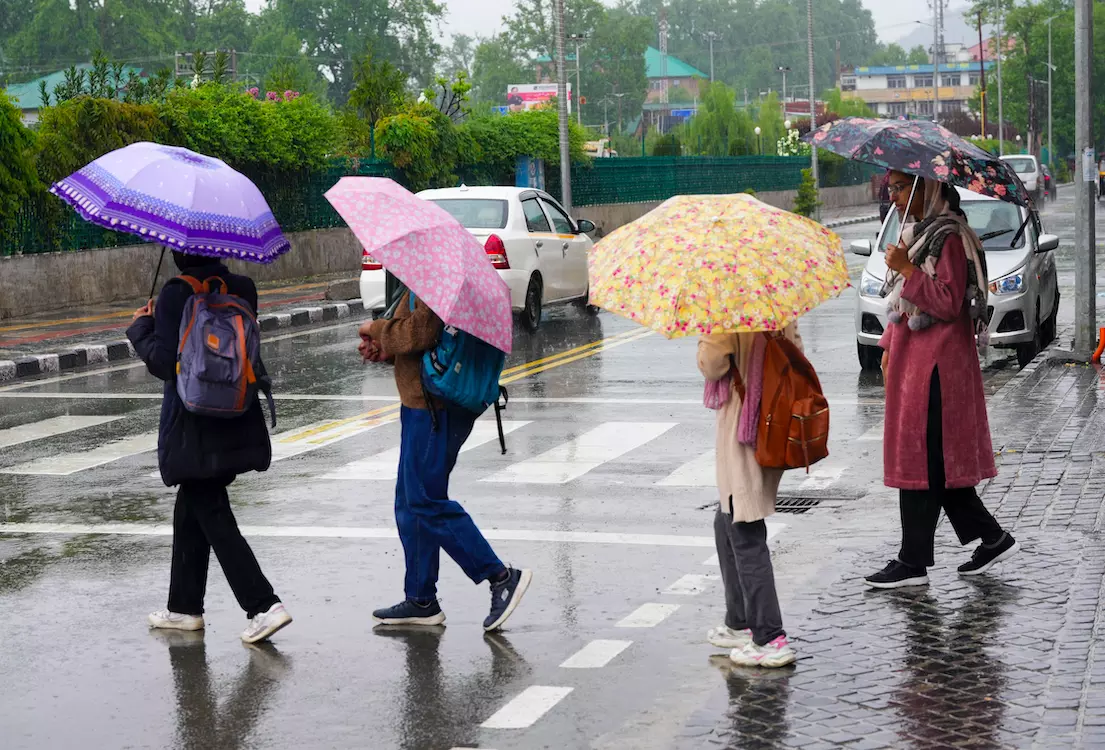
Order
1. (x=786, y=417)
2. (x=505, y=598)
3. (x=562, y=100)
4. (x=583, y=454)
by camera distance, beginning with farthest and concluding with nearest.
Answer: (x=562, y=100) → (x=583, y=454) → (x=505, y=598) → (x=786, y=417)

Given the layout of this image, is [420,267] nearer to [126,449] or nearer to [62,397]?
[126,449]

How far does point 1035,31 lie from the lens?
115 m

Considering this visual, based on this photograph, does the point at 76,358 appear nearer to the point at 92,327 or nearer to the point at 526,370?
the point at 92,327

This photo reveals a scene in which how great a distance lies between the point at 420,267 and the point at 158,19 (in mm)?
98770

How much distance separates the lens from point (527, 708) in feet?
18.6

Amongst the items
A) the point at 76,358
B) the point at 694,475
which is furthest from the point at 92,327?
the point at 694,475

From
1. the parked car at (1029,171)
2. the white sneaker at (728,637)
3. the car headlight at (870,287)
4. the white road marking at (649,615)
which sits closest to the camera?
the white sneaker at (728,637)

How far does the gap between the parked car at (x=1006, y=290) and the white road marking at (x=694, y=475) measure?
4520 mm

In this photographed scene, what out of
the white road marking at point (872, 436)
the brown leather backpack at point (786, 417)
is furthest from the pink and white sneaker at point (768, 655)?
the white road marking at point (872, 436)

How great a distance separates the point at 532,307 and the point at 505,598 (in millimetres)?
12773

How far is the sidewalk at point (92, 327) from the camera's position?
1728 centimetres

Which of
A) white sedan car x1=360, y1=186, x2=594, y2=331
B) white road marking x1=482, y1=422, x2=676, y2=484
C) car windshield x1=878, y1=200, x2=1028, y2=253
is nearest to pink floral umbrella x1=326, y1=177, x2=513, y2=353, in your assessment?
white road marking x1=482, y1=422, x2=676, y2=484

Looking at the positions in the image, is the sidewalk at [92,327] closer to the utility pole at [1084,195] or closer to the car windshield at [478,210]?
the car windshield at [478,210]

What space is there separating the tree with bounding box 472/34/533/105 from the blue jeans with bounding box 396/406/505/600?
139m
